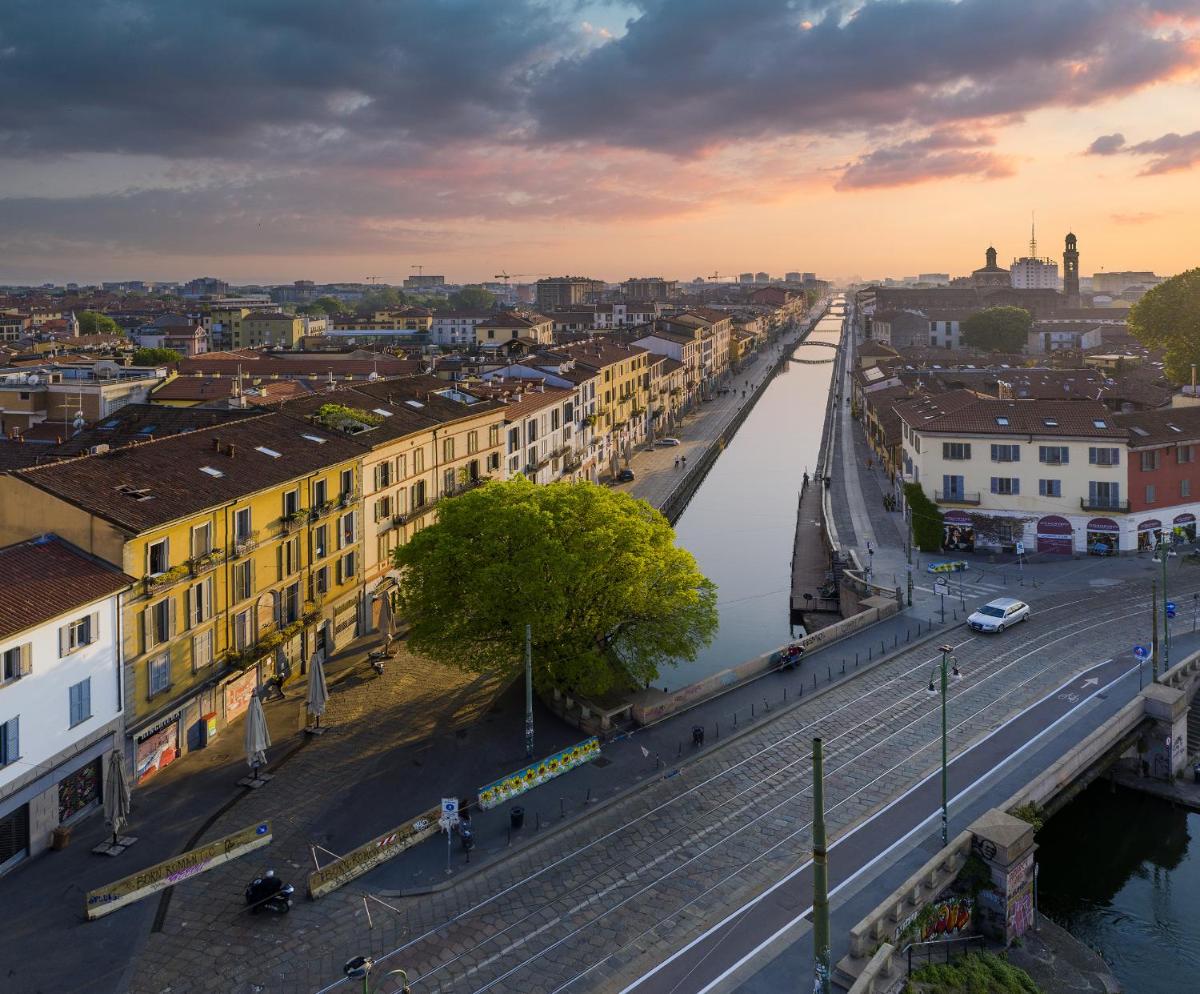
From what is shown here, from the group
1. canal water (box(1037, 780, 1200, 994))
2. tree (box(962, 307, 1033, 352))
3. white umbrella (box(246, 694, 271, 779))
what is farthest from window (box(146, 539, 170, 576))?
tree (box(962, 307, 1033, 352))

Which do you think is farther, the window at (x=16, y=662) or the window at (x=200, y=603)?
the window at (x=200, y=603)

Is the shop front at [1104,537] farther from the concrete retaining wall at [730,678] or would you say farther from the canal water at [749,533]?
the canal water at [749,533]

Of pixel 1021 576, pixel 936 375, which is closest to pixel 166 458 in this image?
pixel 1021 576

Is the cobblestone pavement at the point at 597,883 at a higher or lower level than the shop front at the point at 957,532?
lower

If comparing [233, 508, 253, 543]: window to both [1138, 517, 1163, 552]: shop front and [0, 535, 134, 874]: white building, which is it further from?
[1138, 517, 1163, 552]: shop front

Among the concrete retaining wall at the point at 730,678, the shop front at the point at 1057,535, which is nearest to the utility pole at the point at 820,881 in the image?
the concrete retaining wall at the point at 730,678

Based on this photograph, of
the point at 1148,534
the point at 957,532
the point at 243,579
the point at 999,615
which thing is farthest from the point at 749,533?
the point at 243,579
